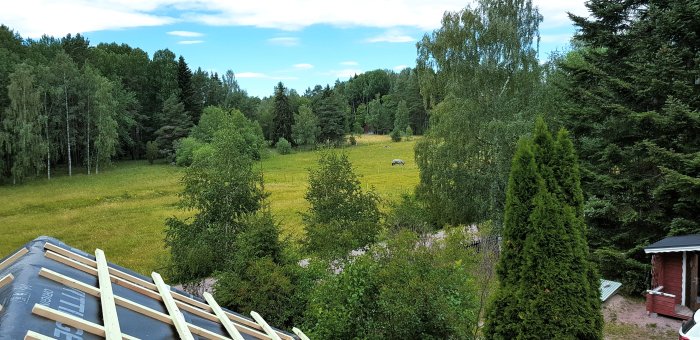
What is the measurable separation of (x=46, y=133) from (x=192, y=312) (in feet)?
151

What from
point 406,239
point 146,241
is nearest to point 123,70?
point 146,241

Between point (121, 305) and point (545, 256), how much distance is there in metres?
6.88

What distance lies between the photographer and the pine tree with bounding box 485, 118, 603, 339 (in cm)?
830

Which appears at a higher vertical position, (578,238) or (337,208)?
(578,238)

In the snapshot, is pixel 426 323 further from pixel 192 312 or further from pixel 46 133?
pixel 46 133

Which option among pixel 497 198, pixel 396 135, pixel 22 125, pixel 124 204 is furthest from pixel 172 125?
pixel 497 198

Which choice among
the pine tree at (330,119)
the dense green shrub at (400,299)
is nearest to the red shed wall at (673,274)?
the dense green shrub at (400,299)

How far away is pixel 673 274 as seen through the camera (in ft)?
42.5

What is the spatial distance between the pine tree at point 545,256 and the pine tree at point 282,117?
217 feet

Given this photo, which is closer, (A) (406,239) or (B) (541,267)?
(B) (541,267)

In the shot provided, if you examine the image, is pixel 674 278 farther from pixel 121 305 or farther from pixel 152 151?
pixel 152 151

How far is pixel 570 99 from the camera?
17.1 meters

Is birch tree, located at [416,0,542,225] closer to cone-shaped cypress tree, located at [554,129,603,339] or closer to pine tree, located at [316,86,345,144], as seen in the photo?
cone-shaped cypress tree, located at [554,129,603,339]

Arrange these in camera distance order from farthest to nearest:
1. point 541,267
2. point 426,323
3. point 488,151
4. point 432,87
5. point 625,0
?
point 432,87, point 488,151, point 625,0, point 426,323, point 541,267
